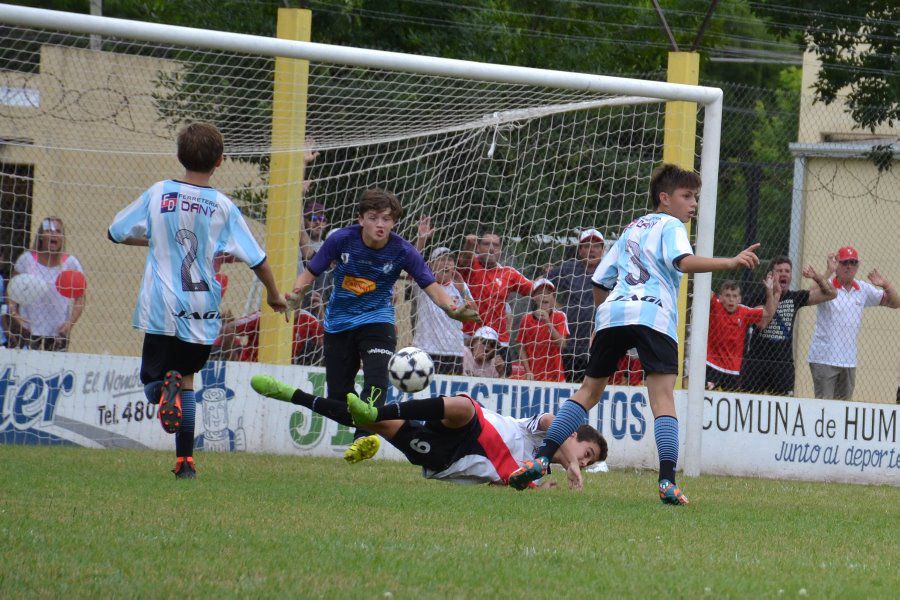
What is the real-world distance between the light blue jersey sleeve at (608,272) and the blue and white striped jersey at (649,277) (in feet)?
0.32

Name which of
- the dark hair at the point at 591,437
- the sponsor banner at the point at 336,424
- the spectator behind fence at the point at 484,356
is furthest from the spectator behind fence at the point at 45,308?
the dark hair at the point at 591,437

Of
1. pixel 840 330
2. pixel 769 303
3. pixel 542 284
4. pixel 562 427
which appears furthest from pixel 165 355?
pixel 840 330

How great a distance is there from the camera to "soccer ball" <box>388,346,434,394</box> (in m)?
7.23

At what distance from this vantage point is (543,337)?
10.8 m

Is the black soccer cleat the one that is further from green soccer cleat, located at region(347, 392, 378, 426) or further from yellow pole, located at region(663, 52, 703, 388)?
yellow pole, located at region(663, 52, 703, 388)

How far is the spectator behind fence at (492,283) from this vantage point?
34.8 feet

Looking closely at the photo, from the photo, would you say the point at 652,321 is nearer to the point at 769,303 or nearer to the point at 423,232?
the point at 423,232

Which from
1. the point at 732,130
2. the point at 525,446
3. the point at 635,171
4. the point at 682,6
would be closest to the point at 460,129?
the point at 635,171

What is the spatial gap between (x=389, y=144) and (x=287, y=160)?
1.50 m

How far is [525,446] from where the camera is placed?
766 cm

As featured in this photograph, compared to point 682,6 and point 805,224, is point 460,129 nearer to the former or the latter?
point 805,224

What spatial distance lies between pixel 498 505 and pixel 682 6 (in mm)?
13324

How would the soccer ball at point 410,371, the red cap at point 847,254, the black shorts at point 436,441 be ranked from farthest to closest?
→ the red cap at point 847,254 → the black shorts at point 436,441 → the soccer ball at point 410,371

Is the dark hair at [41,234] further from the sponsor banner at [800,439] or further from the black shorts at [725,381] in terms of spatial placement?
the black shorts at [725,381]
